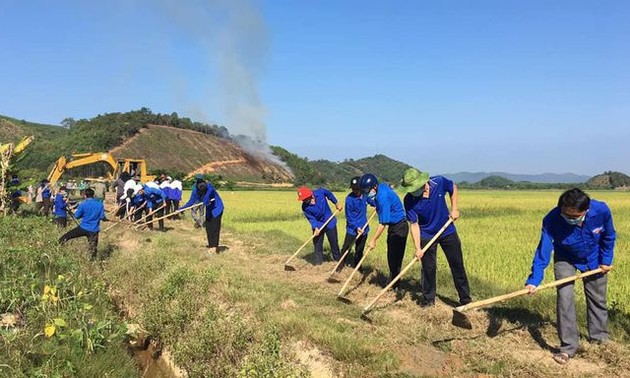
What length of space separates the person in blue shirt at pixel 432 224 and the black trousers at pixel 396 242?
69 cm

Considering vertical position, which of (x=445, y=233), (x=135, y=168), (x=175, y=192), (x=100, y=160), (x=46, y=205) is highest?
(x=100, y=160)

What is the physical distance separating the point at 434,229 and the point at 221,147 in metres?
86.0

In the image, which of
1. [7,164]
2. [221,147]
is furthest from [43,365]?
[221,147]

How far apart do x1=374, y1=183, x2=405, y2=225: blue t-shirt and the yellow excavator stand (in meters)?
14.5

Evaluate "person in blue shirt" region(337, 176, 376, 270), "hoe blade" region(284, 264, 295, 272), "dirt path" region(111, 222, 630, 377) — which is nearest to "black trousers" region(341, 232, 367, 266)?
"person in blue shirt" region(337, 176, 376, 270)

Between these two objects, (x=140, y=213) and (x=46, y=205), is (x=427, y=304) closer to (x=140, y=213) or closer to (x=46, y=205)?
(x=140, y=213)

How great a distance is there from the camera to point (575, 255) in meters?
4.55

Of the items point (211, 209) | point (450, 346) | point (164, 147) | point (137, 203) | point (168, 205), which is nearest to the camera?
point (450, 346)

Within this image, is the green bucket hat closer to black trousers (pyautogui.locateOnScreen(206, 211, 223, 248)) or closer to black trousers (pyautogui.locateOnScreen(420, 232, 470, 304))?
black trousers (pyautogui.locateOnScreen(420, 232, 470, 304))

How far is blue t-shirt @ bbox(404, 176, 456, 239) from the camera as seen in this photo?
580cm

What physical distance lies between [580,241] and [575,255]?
17 centimetres

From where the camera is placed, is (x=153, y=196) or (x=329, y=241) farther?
(x=153, y=196)

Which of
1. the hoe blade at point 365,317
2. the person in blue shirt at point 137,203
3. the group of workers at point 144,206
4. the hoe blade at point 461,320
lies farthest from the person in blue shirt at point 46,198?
the hoe blade at point 461,320

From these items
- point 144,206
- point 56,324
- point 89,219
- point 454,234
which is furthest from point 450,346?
point 144,206
